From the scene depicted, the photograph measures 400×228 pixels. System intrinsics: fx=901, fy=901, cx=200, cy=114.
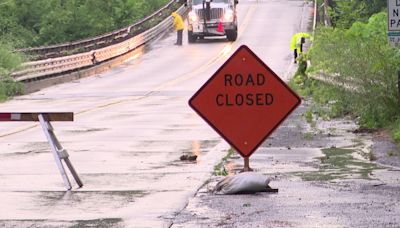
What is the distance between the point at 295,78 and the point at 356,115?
10.6 m

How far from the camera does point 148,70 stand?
39.7 metres

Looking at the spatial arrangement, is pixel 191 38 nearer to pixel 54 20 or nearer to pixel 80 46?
pixel 80 46

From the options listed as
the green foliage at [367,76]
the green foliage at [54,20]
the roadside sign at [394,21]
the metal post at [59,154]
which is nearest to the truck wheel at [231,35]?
the green foliage at [54,20]

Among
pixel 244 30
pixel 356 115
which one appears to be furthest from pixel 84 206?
pixel 244 30

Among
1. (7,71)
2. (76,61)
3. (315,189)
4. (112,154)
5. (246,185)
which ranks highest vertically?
(246,185)

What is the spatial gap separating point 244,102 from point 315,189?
141 cm

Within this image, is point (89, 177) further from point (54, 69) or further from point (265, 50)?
point (265, 50)

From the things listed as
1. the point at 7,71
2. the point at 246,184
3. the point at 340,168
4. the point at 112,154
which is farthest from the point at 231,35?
the point at 246,184

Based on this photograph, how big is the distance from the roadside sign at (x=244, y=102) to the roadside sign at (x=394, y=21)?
2942mm

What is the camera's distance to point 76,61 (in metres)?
39.2

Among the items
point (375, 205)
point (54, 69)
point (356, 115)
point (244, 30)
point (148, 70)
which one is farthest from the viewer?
point (244, 30)

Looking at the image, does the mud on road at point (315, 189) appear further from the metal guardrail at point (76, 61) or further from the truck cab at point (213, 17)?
the truck cab at point (213, 17)

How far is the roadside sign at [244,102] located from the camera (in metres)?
10.8

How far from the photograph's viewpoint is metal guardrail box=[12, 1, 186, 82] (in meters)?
33.8
